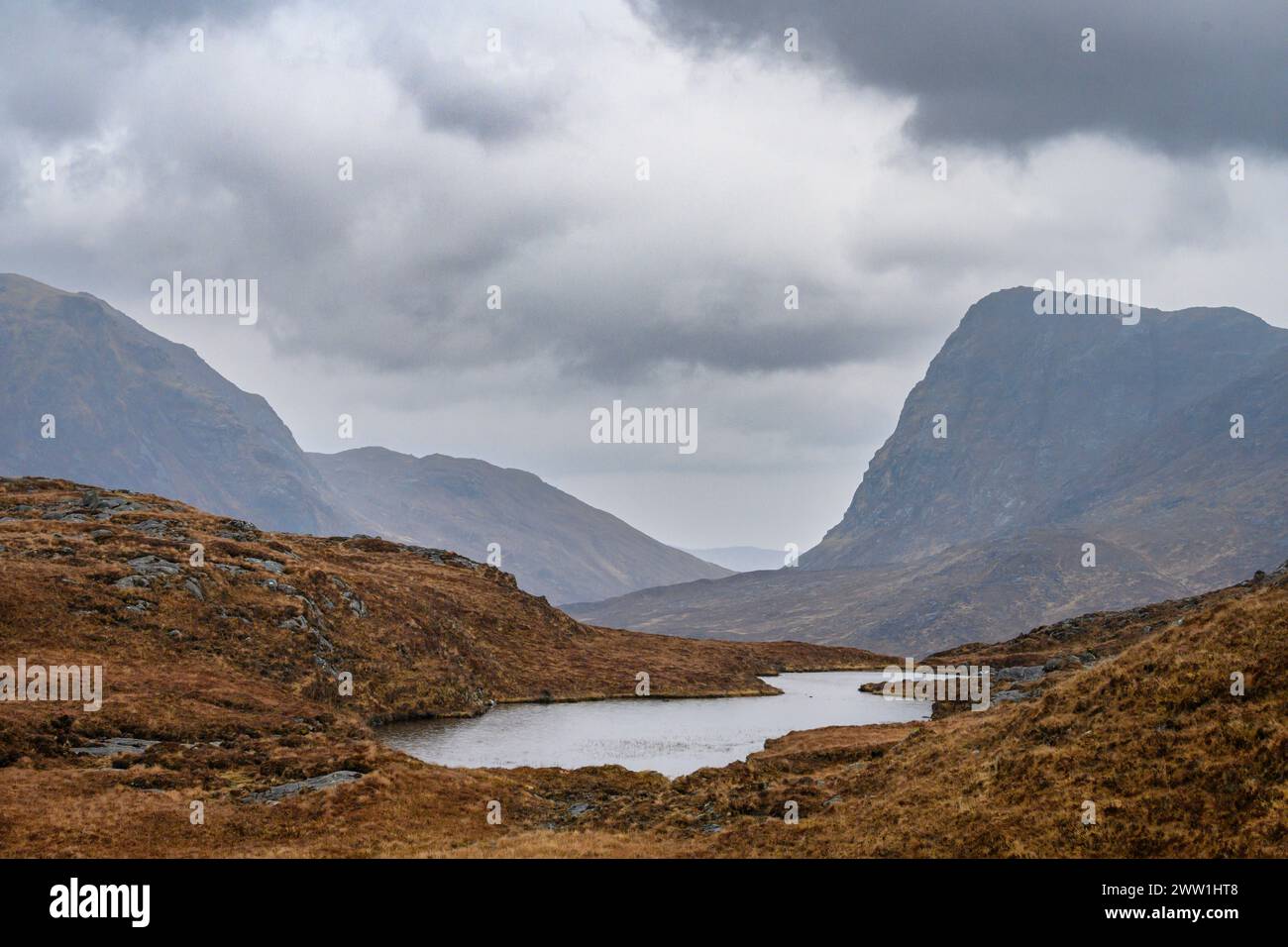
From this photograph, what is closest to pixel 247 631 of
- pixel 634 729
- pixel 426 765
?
pixel 426 765

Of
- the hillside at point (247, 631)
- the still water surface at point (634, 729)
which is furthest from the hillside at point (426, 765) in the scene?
the still water surface at point (634, 729)

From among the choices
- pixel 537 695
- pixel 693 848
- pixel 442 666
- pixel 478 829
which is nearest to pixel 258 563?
pixel 442 666

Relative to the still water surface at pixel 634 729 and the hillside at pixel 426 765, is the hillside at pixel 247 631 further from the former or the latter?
the still water surface at pixel 634 729

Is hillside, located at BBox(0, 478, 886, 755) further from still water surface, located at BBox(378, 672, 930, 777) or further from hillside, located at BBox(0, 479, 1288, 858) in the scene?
still water surface, located at BBox(378, 672, 930, 777)

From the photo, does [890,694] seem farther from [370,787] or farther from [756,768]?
[370,787]

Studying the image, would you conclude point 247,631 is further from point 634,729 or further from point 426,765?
point 634,729

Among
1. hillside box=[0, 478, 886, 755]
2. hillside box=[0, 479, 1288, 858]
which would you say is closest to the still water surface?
hillside box=[0, 479, 1288, 858]
